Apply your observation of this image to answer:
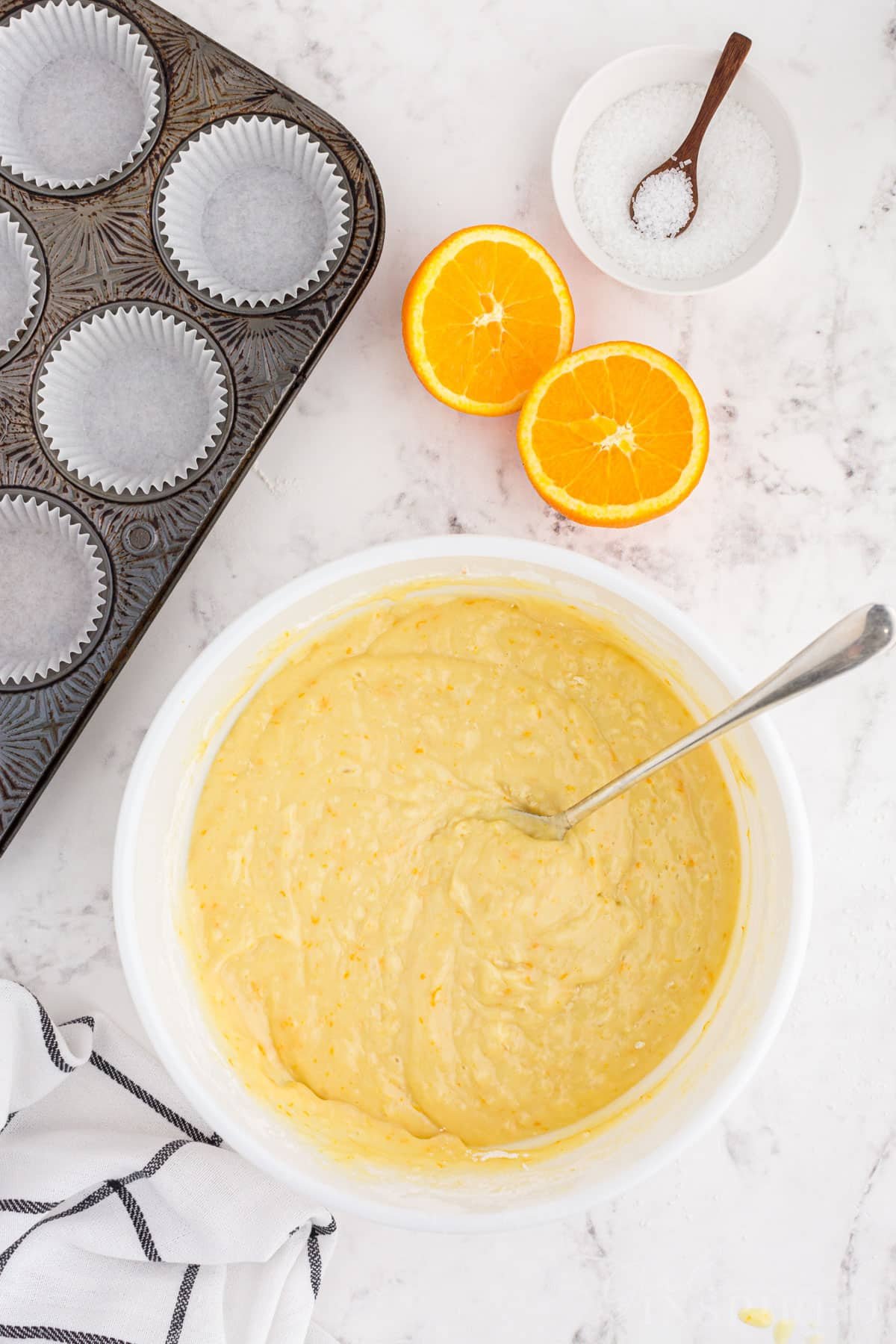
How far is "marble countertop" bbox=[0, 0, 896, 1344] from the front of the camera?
1.88 meters

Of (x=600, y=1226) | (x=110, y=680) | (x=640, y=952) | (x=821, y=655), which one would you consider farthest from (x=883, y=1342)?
(x=110, y=680)

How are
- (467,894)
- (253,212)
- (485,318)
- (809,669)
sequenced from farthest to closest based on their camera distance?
1. (253,212)
2. (485,318)
3. (467,894)
4. (809,669)

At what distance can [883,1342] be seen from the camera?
188 centimetres

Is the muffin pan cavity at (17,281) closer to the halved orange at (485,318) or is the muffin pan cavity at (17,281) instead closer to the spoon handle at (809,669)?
the halved orange at (485,318)

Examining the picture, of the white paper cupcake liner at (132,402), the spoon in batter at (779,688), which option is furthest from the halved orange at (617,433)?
the white paper cupcake liner at (132,402)

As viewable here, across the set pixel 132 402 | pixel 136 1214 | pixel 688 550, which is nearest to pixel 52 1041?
pixel 136 1214

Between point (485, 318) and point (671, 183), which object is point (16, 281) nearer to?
point (485, 318)

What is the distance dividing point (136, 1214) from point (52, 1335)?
21cm

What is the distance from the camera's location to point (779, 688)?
53.7 inches

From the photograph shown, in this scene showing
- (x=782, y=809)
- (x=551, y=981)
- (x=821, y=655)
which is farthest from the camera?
(x=551, y=981)

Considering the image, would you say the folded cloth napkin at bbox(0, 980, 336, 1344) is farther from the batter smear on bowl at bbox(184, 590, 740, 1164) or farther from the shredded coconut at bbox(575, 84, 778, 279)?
the shredded coconut at bbox(575, 84, 778, 279)

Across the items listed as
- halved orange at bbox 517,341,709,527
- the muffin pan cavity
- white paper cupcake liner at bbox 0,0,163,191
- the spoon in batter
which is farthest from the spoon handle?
white paper cupcake liner at bbox 0,0,163,191

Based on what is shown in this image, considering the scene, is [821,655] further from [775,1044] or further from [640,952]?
[775,1044]

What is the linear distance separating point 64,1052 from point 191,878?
1.21 ft
